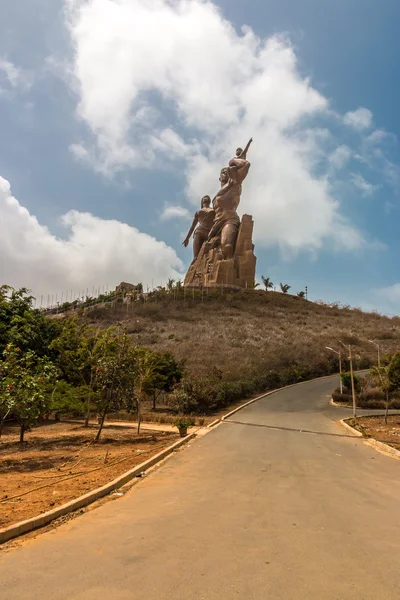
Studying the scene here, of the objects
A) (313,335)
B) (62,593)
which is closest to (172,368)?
(62,593)

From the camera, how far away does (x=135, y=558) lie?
4.67m

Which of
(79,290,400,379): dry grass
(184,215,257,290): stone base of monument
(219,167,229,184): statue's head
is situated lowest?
(79,290,400,379): dry grass

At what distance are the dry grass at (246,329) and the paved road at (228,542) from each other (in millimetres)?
27402

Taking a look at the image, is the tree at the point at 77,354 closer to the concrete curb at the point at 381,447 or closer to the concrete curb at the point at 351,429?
the concrete curb at the point at 381,447

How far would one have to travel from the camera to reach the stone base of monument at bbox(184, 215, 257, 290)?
68750 mm

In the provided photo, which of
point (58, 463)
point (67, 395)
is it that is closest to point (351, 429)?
point (67, 395)

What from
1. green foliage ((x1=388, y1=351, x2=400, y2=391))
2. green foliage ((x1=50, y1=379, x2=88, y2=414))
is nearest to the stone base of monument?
green foliage ((x1=388, y1=351, x2=400, y2=391))

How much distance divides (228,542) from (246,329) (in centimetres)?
4882

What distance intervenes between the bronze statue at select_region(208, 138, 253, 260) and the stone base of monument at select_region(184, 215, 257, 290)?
1.16 metres

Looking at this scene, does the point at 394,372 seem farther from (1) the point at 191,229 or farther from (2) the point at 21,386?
(1) the point at 191,229

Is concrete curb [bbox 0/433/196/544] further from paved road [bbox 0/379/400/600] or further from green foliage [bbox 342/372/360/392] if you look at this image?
green foliage [bbox 342/372/360/392]

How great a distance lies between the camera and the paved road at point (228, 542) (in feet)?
13.0

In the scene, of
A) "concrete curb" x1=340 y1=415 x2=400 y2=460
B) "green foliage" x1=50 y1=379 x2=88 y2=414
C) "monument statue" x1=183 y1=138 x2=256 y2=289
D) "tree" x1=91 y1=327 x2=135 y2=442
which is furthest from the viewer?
"monument statue" x1=183 y1=138 x2=256 y2=289

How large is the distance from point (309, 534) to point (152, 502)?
291 cm
